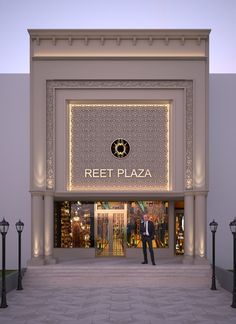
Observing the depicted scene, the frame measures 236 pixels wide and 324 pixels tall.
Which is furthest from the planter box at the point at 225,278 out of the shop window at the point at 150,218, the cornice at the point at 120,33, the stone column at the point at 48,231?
the cornice at the point at 120,33

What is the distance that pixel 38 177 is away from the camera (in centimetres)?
2064

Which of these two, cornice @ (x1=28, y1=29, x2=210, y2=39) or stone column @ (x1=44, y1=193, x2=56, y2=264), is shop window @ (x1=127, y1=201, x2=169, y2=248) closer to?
stone column @ (x1=44, y1=193, x2=56, y2=264)

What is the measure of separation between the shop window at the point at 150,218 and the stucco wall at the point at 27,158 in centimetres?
237

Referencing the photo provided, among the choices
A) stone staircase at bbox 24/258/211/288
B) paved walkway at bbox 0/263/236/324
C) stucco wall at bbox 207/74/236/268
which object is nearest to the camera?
paved walkway at bbox 0/263/236/324

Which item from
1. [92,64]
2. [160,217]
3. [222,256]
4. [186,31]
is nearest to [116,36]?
[92,64]

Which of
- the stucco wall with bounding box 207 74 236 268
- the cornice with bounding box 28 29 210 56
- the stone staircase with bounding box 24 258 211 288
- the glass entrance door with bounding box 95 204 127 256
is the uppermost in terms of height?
the cornice with bounding box 28 29 210 56

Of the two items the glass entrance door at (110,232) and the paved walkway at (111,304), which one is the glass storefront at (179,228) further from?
the paved walkway at (111,304)

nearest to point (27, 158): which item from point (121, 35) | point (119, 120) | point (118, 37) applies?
point (119, 120)

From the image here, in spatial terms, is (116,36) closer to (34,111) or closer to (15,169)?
(34,111)

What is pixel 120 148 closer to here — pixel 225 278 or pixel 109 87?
pixel 109 87

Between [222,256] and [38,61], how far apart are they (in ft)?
39.8

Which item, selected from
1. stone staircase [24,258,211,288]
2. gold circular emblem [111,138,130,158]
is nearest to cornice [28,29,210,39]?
gold circular emblem [111,138,130,158]

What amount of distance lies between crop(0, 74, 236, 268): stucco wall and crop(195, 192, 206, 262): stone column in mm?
3027

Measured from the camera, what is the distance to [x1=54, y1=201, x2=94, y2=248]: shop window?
956 inches
